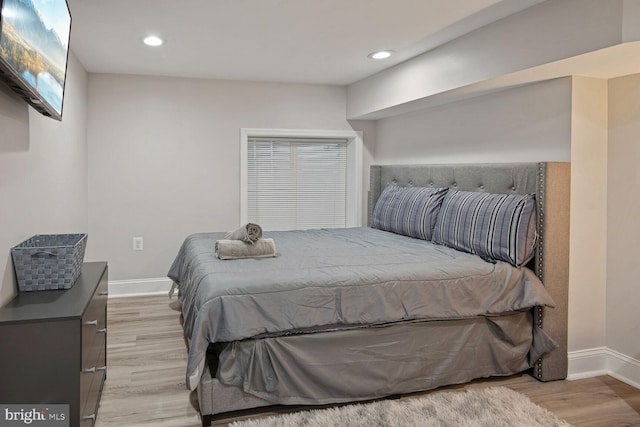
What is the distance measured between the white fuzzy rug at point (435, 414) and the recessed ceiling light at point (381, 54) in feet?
8.27

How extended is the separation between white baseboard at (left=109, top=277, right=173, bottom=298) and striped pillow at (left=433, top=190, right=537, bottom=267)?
2799 millimetres

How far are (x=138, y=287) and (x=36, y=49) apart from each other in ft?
10.4

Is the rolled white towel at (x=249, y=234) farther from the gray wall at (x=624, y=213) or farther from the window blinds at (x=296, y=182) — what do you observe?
the gray wall at (x=624, y=213)

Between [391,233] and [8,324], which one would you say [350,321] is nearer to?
[8,324]

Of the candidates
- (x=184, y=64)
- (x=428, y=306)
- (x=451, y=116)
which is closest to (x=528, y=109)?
(x=451, y=116)

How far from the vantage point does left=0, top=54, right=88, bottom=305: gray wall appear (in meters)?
2.00

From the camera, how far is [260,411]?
246 centimetres

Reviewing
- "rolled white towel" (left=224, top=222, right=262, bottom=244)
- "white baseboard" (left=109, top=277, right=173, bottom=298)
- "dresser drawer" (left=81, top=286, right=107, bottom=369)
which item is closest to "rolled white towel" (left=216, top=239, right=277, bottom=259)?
"rolled white towel" (left=224, top=222, right=262, bottom=244)

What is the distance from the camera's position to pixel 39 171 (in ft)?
8.64

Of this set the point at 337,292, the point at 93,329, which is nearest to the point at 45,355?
the point at 93,329

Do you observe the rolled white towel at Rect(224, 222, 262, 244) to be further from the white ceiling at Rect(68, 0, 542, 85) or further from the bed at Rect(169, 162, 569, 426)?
the white ceiling at Rect(68, 0, 542, 85)

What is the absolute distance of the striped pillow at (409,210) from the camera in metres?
3.72

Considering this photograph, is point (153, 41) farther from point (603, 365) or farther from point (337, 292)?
point (603, 365)

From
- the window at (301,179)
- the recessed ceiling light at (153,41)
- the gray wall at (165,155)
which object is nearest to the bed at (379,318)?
the recessed ceiling light at (153,41)
